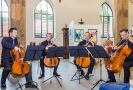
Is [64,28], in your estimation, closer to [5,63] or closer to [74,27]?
[74,27]

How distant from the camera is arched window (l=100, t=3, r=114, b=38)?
13172mm

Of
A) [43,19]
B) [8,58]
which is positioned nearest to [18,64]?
[8,58]

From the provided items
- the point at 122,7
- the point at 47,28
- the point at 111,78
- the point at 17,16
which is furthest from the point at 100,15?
the point at 111,78

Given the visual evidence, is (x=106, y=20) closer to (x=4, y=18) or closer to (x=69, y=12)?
(x=69, y=12)

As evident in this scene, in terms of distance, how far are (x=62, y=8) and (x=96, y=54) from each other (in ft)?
27.0

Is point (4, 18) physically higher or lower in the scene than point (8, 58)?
higher

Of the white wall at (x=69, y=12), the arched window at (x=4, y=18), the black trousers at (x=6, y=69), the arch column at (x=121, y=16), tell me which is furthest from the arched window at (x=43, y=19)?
the black trousers at (x=6, y=69)

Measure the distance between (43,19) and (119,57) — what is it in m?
8.69

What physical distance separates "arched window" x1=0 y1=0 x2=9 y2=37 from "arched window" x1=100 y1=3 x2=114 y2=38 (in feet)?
19.9

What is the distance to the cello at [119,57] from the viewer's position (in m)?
4.28

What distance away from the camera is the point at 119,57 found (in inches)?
170

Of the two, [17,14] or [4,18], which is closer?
[17,14]

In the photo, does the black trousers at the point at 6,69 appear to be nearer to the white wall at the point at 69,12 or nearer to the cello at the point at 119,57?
the cello at the point at 119,57

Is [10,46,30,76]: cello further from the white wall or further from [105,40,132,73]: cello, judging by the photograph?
the white wall
